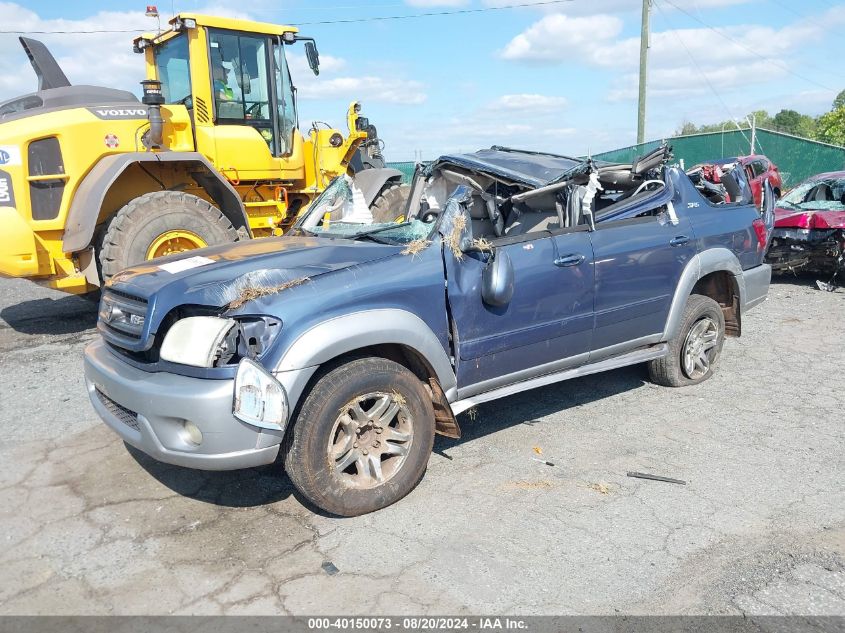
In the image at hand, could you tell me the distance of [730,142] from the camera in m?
20.6

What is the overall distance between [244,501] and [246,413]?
0.95 meters

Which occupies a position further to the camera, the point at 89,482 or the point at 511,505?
the point at 89,482

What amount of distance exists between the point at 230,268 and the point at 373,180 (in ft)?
18.7

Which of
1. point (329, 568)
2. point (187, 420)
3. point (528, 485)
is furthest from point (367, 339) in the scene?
point (528, 485)

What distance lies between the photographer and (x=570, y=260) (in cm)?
452

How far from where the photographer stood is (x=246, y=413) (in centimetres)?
320

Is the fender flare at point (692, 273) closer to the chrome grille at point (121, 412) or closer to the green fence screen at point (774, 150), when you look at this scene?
the chrome grille at point (121, 412)

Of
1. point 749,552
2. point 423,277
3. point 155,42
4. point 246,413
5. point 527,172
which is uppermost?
point 155,42

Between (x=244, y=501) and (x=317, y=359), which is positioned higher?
(x=317, y=359)

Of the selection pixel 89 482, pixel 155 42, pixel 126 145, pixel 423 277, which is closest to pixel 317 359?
pixel 423 277

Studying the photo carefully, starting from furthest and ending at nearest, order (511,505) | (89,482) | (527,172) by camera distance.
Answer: (527,172) → (89,482) → (511,505)

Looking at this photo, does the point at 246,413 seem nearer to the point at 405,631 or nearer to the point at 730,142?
the point at 405,631

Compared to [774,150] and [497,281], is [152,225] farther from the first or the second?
[774,150]

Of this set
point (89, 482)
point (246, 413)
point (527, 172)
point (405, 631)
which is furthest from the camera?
point (527, 172)
